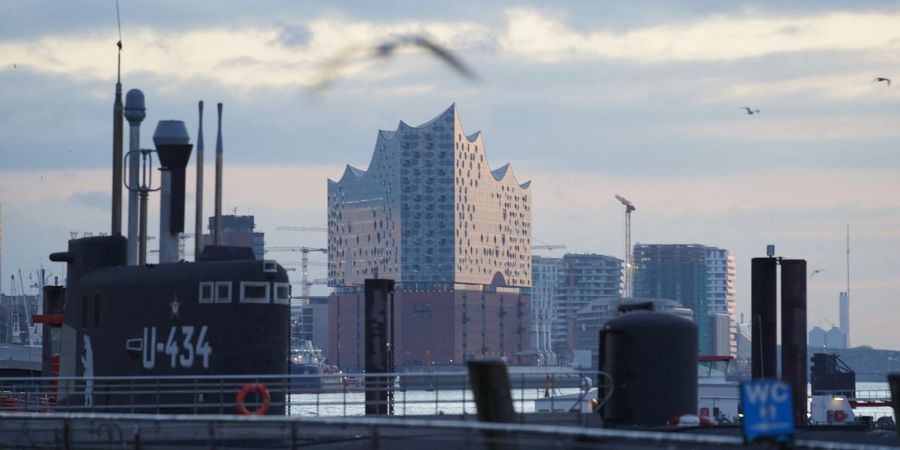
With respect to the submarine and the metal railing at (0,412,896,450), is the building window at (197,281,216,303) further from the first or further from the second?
the metal railing at (0,412,896,450)

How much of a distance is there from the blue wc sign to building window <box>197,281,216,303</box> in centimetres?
1473

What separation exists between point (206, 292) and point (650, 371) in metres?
9.05

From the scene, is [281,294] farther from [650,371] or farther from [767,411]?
[767,411]

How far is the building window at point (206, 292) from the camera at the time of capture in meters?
27.7

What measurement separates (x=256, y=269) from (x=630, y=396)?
8000mm

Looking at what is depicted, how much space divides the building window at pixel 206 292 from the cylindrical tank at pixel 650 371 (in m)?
8.30

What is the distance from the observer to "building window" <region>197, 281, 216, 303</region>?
90.7 ft

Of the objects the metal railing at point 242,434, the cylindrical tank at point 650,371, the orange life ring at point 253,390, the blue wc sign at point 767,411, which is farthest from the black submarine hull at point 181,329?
the blue wc sign at point 767,411

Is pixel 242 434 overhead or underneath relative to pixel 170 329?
underneath

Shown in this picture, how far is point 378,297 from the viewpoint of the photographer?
160ft

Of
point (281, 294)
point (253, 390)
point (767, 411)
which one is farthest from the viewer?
point (281, 294)

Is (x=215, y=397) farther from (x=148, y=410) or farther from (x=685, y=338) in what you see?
(x=685, y=338)

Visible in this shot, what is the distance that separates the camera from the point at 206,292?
27719 mm

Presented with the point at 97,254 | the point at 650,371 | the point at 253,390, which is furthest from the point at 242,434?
the point at 650,371
